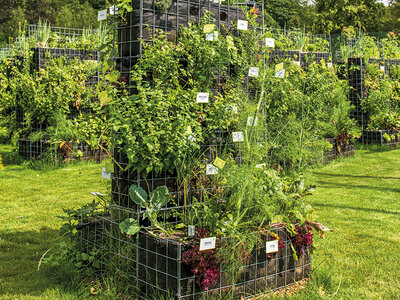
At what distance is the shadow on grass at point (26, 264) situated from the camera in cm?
362

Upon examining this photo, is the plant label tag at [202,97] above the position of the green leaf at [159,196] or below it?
above

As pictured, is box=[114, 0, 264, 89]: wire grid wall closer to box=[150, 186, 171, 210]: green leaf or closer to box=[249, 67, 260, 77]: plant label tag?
box=[249, 67, 260, 77]: plant label tag

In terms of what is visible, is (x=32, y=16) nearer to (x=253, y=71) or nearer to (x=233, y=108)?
(x=253, y=71)

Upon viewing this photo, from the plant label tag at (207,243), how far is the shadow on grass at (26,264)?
1.10m

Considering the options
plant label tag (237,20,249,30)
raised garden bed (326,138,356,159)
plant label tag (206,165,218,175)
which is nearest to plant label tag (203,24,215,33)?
plant label tag (237,20,249,30)

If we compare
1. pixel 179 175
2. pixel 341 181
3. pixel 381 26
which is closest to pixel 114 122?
pixel 179 175

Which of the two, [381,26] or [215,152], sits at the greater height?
[381,26]

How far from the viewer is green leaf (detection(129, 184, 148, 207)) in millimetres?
3393

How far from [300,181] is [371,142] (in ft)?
24.7

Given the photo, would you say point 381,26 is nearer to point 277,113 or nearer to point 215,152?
point 277,113

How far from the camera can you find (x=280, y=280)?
3.67 meters

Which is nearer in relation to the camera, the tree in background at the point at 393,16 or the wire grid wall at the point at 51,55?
the wire grid wall at the point at 51,55

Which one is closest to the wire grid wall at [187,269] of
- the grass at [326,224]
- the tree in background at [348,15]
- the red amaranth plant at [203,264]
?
the red amaranth plant at [203,264]

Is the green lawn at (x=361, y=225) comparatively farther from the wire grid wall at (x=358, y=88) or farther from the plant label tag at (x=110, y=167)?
the wire grid wall at (x=358, y=88)
